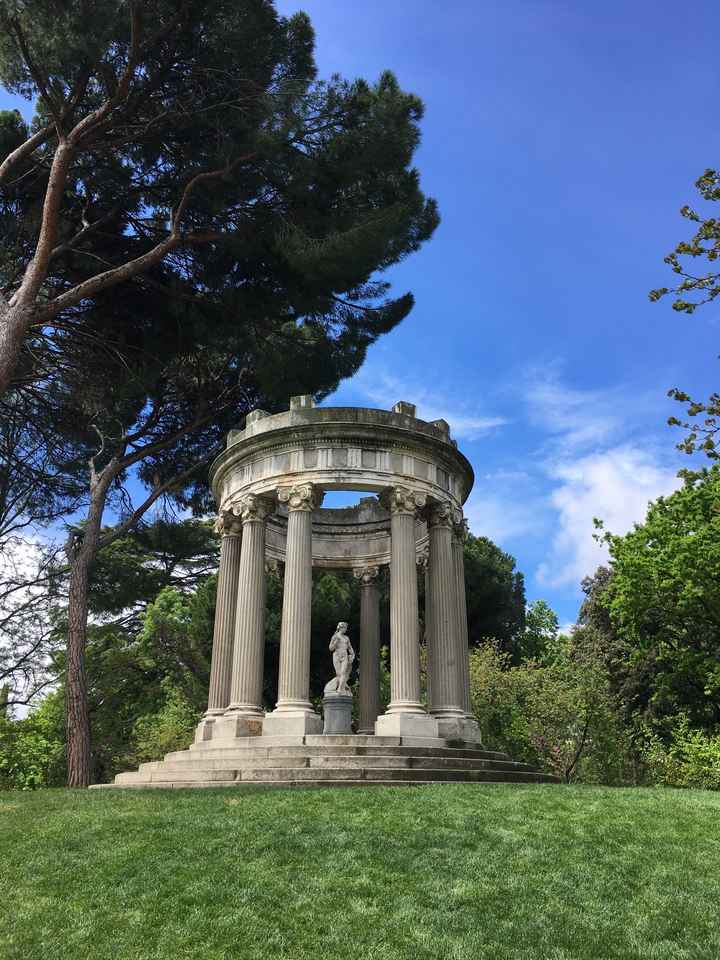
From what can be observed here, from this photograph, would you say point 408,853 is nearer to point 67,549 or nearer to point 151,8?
point 151,8

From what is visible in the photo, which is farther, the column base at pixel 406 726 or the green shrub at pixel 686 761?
the green shrub at pixel 686 761

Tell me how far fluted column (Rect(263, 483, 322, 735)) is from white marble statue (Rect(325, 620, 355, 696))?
2.89 m

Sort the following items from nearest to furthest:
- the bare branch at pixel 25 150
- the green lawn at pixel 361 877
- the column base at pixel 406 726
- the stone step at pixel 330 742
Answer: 1. the green lawn at pixel 361 877
2. the stone step at pixel 330 742
3. the column base at pixel 406 726
4. the bare branch at pixel 25 150

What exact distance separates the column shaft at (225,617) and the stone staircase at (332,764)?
306 cm

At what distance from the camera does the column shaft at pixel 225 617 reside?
75.1 ft

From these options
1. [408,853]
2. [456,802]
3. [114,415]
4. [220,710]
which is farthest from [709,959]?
[114,415]

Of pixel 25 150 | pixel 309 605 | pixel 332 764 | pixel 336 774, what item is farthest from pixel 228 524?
pixel 25 150

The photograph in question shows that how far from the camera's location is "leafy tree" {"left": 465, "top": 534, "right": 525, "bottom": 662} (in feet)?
132

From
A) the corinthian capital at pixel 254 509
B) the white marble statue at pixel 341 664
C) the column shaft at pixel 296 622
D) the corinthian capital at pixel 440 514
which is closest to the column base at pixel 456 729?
the white marble statue at pixel 341 664

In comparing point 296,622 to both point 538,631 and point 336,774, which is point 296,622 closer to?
point 336,774

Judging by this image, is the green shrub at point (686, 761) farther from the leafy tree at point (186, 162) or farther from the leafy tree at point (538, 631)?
the leafy tree at point (186, 162)

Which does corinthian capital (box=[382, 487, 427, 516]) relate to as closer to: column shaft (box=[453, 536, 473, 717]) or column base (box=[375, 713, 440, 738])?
column shaft (box=[453, 536, 473, 717])

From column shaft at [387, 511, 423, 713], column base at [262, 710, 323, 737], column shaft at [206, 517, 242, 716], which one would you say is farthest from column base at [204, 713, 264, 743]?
column shaft at [387, 511, 423, 713]

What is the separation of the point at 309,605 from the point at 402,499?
3.80 m
